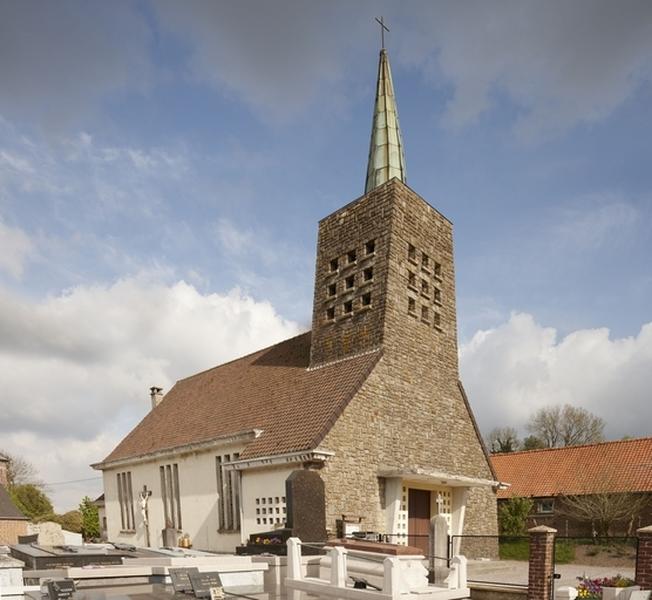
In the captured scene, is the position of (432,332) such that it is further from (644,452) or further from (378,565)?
(644,452)

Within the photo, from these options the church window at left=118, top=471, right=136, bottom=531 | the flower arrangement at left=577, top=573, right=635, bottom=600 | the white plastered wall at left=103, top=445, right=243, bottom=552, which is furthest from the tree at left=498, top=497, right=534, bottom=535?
the church window at left=118, top=471, right=136, bottom=531

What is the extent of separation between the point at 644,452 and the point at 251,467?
20074mm

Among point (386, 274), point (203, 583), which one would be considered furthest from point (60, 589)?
point (386, 274)

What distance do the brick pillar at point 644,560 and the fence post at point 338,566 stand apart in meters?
5.75

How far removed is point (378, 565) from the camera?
12.9 metres

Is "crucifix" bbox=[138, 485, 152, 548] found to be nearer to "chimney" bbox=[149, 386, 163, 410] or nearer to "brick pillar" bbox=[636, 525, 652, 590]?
"chimney" bbox=[149, 386, 163, 410]

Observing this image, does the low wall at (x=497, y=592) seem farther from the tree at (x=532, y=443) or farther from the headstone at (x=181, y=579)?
the tree at (x=532, y=443)

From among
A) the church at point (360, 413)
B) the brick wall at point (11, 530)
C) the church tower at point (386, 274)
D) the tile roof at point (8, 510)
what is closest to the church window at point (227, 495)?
the church at point (360, 413)

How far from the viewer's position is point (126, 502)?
2897cm

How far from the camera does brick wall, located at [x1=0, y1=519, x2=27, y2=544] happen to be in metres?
36.3

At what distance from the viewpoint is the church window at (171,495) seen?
973 inches

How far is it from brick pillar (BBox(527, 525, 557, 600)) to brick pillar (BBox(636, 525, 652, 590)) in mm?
1604

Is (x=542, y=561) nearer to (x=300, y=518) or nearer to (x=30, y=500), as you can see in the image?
(x=300, y=518)

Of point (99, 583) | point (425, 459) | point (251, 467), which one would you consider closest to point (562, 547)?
point (425, 459)
